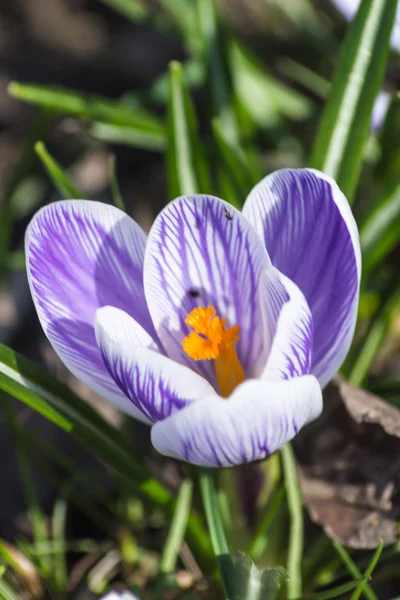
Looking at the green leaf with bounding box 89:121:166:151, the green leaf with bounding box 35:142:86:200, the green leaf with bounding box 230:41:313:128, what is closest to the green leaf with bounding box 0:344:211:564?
the green leaf with bounding box 35:142:86:200

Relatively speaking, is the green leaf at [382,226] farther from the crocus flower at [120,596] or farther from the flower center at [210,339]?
the crocus flower at [120,596]

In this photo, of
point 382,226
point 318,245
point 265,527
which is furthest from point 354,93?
point 265,527

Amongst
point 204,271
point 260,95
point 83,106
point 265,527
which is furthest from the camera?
point 260,95

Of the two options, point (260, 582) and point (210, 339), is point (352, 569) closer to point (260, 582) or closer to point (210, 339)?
point (260, 582)

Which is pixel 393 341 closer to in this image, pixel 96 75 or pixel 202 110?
pixel 202 110

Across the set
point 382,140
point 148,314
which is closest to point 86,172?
point 382,140

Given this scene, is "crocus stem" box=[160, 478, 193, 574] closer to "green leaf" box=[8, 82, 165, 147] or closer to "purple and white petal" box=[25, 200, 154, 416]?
"purple and white petal" box=[25, 200, 154, 416]

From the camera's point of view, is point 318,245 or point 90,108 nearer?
point 318,245
